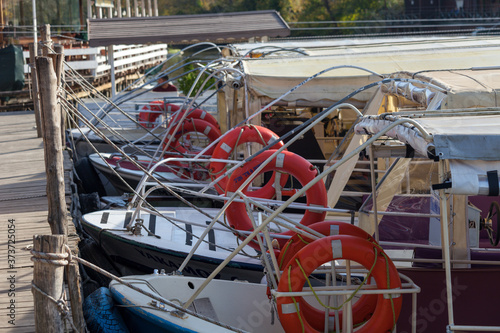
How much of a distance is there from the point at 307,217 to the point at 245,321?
162cm

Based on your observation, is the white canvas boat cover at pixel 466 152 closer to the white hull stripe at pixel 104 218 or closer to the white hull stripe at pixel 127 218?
the white hull stripe at pixel 127 218

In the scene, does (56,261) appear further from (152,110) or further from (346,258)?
(152,110)

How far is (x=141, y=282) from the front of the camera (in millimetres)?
5633

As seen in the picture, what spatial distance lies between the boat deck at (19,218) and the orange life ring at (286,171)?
66.4 inches

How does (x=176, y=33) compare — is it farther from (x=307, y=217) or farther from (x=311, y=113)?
(x=307, y=217)

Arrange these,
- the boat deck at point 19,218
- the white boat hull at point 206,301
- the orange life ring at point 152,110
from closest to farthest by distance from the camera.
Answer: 1. the boat deck at point 19,218
2. the white boat hull at point 206,301
3. the orange life ring at point 152,110

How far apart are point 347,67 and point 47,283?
5.83 meters

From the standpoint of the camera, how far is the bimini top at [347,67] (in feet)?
28.1

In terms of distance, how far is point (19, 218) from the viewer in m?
7.57

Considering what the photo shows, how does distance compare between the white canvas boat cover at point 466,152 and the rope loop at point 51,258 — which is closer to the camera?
the white canvas boat cover at point 466,152

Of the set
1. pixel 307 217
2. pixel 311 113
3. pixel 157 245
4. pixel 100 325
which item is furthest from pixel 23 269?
pixel 311 113

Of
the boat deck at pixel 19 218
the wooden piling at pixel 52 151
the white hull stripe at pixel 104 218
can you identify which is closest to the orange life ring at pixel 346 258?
the boat deck at pixel 19 218

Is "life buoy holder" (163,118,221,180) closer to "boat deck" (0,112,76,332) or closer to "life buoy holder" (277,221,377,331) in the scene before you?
"boat deck" (0,112,76,332)

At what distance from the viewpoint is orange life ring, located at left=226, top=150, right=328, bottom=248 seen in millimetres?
6984
